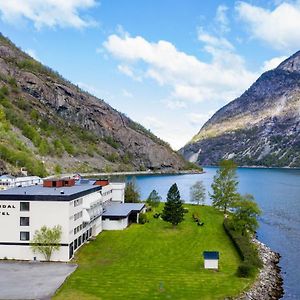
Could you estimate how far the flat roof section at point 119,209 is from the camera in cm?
7588

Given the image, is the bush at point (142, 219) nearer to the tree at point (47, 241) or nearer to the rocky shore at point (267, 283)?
the rocky shore at point (267, 283)

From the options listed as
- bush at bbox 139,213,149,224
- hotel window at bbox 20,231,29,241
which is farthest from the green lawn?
hotel window at bbox 20,231,29,241

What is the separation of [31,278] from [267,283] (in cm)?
2511

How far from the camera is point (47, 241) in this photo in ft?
179

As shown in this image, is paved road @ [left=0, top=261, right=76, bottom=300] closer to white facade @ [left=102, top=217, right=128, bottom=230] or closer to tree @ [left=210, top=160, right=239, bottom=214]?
white facade @ [left=102, top=217, right=128, bottom=230]

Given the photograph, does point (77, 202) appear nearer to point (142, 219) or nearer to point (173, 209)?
point (173, 209)

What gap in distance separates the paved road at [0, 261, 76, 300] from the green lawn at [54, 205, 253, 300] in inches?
52.2

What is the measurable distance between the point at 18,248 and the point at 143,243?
57.7ft

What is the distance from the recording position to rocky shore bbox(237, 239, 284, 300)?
149 ft

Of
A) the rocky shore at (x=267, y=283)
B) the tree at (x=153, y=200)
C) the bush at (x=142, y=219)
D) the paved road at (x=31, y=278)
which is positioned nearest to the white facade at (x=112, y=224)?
the bush at (x=142, y=219)

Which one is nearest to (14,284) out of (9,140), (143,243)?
(143,243)

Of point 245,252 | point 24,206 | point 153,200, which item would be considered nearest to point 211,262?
point 245,252

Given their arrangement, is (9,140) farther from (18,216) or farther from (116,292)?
(116,292)

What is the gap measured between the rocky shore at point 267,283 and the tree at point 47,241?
22838mm
